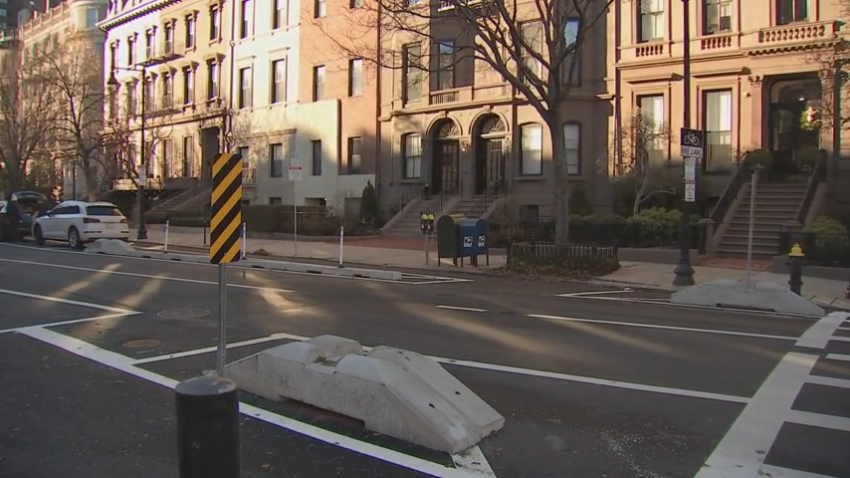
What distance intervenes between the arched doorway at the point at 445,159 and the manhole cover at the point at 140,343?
23565 millimetres

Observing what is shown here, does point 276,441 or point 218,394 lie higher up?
point 218,394

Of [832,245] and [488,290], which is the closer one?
[488,290]

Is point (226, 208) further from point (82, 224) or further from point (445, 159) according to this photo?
point (445, 159)

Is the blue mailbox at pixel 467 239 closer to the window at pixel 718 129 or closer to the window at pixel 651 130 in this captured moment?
the window at pixel 651 130

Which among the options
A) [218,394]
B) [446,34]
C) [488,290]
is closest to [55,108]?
[446,34]

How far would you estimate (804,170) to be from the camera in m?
24.2

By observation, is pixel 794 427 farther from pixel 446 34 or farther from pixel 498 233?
pixel 446 34

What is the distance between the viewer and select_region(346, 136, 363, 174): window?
3600 centimetres

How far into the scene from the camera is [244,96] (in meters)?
42.2

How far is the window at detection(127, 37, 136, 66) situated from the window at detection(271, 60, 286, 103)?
1695 cm

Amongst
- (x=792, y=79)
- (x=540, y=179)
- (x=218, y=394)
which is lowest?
(x=218, y=394)

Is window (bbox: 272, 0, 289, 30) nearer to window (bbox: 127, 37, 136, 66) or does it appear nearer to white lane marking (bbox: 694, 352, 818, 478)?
window (bbox: 127, 37, 136, 66)

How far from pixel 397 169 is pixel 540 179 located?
7.77 metres

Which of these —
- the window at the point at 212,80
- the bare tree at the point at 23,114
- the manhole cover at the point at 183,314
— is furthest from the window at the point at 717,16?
the bare tree at the point at 23,114
